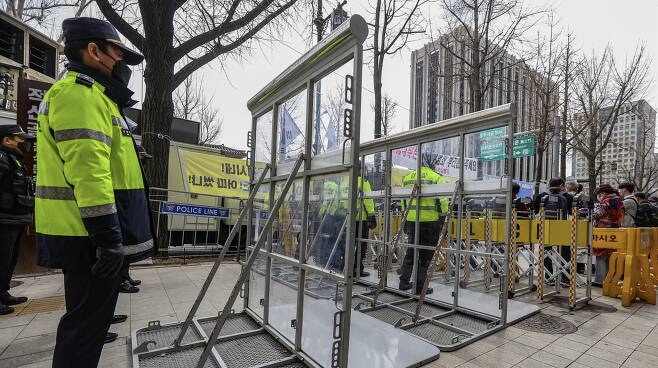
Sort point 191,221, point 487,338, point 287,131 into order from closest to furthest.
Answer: point 287,131, point 487,338, point 191,221

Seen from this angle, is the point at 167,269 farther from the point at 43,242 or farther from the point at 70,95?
the point at 70,95

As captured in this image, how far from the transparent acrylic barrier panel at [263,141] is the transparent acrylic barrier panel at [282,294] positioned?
3.56 feet

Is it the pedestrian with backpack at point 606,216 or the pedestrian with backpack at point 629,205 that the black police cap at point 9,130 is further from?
the pedestrian with backpack at point 629,205

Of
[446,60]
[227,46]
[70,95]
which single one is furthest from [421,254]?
[446,60]

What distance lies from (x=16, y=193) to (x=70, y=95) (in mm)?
3319

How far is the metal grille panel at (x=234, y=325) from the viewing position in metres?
3.67

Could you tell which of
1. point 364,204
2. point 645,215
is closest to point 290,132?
point 364,204

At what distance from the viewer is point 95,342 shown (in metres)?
2.10

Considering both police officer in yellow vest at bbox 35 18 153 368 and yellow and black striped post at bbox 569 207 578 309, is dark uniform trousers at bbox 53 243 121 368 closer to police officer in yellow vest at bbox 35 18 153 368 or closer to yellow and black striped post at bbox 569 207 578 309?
police officer in yellow vest at bbox 35 18 153 368

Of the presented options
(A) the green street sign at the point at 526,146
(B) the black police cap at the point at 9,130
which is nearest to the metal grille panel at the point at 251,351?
(B) the black police cap at the point at 9,130

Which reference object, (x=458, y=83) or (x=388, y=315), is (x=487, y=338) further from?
(x=458, y=83)

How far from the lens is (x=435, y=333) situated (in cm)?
394

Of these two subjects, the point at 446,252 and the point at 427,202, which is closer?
the point at 446,252

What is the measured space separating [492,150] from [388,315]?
2646 millimetres
